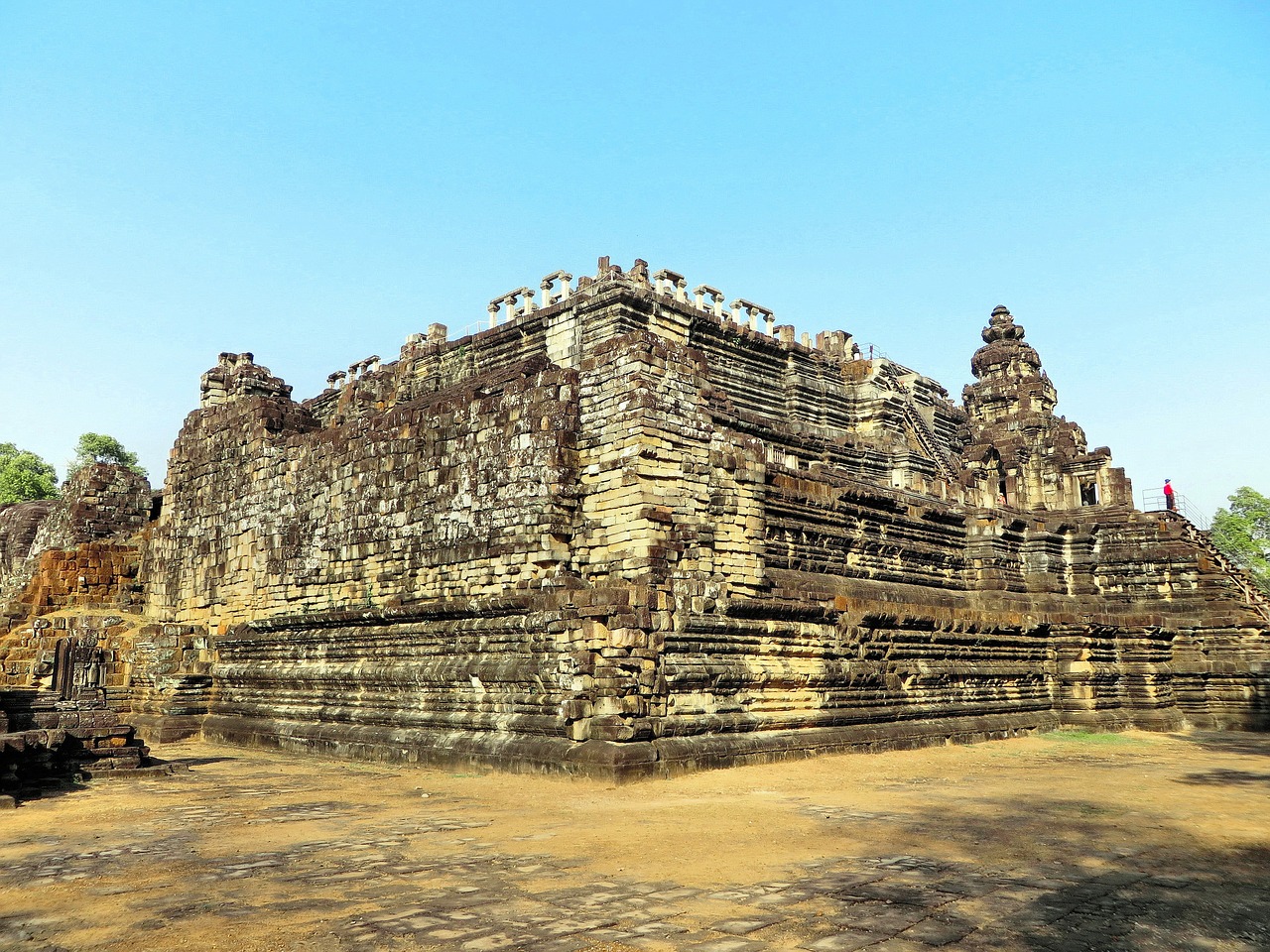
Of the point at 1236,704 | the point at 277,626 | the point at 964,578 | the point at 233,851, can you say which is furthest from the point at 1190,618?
the point at 233,851

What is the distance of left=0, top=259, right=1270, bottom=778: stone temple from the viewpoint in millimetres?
14352

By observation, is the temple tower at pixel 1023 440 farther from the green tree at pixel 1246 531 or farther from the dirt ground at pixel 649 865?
the green tree at pixel 1246 531

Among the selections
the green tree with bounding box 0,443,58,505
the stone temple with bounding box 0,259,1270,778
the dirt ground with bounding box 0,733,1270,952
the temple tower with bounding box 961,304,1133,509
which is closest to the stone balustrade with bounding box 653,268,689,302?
the stone temple with bounding box 0,259,1270,778

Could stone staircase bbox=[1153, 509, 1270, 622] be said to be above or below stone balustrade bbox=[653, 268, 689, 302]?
below

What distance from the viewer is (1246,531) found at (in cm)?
5509

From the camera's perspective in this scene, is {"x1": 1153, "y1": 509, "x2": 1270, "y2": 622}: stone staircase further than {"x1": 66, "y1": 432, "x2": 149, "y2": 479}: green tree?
No

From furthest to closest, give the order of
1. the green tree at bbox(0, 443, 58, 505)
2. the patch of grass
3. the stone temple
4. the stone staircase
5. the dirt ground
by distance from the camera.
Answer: the green tree at bbox(0, 443, 58, 505)
the stone staircase
the patch of grass
the stone temple
the dirt ground

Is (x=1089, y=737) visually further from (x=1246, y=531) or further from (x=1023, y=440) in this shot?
(x=1246, y=531)

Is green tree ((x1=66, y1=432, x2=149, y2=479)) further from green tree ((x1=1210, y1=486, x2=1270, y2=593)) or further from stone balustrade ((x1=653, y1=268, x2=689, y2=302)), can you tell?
green tree ((x1=1210, y1=486, x2=1270, y2=593))

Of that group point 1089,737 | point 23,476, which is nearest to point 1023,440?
point 1089,737

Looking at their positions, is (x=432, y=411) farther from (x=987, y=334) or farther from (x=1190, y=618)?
(x=987, y=334)

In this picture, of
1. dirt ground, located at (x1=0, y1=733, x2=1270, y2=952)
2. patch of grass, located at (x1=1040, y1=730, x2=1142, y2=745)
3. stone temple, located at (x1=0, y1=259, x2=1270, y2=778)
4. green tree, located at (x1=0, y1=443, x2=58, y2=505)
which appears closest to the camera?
dirt ground, located at (x1=0, y1=733, x2=1270, y2=952)

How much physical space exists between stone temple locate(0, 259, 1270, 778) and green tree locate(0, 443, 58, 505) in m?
23.9

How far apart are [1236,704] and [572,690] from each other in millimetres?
19815
